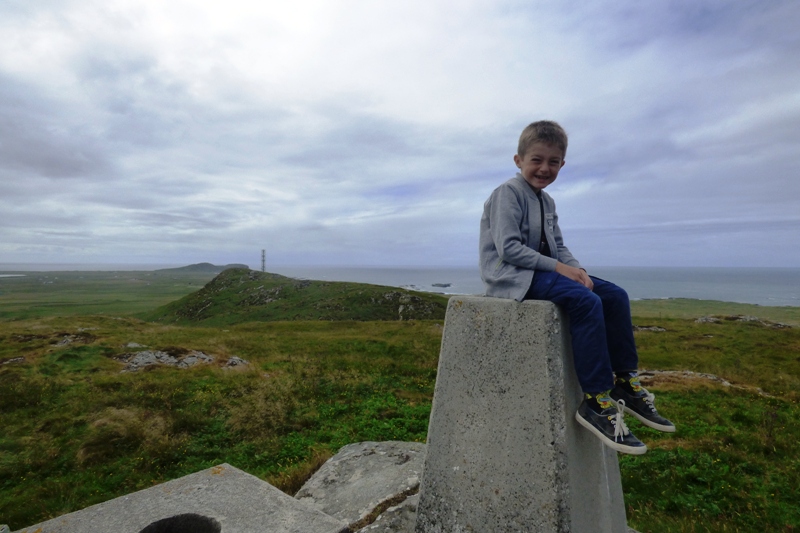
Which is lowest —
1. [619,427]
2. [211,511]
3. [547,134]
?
[211,511]

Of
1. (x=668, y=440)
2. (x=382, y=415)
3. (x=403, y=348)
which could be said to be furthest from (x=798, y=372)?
(x=382, y=415)

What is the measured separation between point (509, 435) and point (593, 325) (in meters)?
1.11

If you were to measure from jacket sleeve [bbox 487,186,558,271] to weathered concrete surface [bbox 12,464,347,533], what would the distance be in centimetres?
286

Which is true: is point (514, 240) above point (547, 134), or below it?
below

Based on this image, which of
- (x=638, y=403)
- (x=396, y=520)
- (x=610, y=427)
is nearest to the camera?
(x=610, y=427)

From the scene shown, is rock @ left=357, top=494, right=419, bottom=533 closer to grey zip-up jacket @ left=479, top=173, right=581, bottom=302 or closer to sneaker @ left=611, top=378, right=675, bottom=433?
sneaker @ left=611, top=378, right=675, bottom=433

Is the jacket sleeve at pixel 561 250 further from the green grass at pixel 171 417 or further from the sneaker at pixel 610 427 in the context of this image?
the green grass at pixel 171 417

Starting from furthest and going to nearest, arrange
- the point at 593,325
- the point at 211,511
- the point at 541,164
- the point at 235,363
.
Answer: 1. the point at 235,363
2. the point at 211,511
3. the point at 541,164
4. the point at 593,325

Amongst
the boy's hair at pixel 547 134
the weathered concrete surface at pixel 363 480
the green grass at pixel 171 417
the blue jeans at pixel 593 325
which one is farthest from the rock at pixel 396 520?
the boy's hair at pixel 547 134

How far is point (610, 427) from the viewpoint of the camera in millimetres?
2953

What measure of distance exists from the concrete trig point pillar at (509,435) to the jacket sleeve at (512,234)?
1.11 ft

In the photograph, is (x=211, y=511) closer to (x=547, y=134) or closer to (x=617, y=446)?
(x=617, y=446)

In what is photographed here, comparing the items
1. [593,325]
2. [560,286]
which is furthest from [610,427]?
[560,286]

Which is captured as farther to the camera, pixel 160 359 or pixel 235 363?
pixel 160 359
